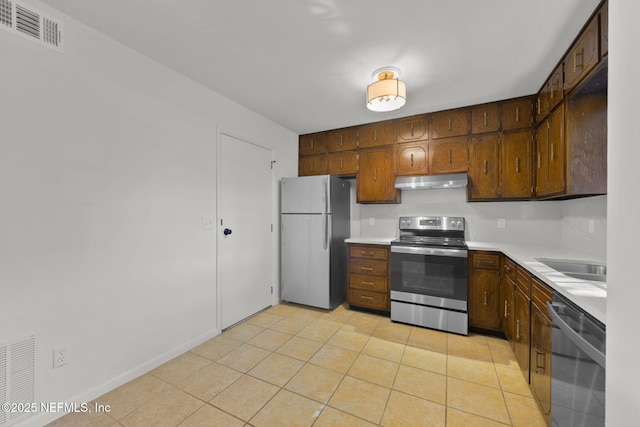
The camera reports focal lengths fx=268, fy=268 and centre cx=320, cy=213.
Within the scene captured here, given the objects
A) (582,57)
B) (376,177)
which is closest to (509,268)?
(582,57)

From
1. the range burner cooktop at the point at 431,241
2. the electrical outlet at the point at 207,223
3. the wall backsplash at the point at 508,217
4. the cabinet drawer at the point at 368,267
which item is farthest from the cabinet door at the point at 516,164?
the electrical outlet at the point at 207,223

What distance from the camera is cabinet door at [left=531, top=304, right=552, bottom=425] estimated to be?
1.48m

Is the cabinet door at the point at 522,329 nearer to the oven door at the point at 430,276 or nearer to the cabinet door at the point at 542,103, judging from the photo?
the oven door at the point at 430,276

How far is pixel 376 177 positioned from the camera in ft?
11.5

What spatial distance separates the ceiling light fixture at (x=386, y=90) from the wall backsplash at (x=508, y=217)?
1.53m

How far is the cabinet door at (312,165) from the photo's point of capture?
3.90 meters

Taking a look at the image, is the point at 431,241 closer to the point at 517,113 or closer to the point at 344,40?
the point at 517,113

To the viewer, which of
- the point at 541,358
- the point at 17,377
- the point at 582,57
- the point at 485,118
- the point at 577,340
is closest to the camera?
the point at 577,340

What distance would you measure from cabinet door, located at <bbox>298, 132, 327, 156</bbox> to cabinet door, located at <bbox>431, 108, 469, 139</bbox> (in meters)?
1.47

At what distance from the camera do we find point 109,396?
6.02 ft

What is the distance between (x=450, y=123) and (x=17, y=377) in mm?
4089

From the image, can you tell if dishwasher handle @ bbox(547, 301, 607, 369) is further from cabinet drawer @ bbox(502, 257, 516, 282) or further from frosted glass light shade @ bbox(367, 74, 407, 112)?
frosted glass light shade @ bbox(367, 74, 407, 112)

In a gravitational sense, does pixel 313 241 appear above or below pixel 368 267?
above

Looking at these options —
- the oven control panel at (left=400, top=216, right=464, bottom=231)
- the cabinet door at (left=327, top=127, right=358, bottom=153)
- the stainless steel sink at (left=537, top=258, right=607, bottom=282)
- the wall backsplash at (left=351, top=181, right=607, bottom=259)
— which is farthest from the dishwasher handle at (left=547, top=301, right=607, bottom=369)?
the cabinet door at (left=327, top=127, right=358, bottom=153)
